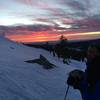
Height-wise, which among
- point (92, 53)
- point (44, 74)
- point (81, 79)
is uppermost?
point (92, 53)

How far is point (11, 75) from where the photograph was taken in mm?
17859

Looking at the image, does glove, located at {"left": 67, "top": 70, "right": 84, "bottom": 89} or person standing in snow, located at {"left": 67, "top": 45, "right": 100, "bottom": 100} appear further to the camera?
glove, located at {"left": 67, "top": 70, "right": 84, "bottom": 89}

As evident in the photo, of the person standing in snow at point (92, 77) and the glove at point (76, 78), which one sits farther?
the glove at point (76, 78)

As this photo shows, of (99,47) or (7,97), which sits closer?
(99,47)

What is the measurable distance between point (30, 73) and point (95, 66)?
50.7 ft

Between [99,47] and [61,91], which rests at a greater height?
[99,47]

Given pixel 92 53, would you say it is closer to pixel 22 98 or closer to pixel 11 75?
pixel 22 98

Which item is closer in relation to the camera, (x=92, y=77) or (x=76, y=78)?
(x=92, y=77)

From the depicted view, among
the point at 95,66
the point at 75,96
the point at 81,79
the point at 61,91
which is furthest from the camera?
the point at 61,91

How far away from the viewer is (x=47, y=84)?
17844mm

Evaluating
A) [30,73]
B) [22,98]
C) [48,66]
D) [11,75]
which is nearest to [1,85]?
[22,98]

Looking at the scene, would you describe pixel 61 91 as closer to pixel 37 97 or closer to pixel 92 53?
pixel 37 97

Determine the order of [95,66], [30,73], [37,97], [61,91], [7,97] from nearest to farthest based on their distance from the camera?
[95,66]
[7,97]
[37,97]
[61,91]
[30,73]

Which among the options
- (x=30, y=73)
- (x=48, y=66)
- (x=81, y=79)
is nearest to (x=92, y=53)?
(x=81, y=79)
